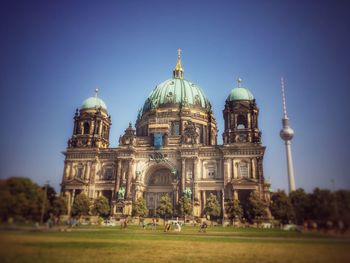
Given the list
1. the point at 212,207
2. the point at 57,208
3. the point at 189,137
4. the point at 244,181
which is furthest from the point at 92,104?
the point at 57,208

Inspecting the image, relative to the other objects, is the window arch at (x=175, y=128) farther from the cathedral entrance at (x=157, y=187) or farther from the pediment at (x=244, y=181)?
the pediment at (x=244, y=181)

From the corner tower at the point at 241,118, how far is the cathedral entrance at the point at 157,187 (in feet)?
57.7

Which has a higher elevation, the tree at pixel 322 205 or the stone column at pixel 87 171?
the stone column at pixel 87 171

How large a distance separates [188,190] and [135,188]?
44.3 ft

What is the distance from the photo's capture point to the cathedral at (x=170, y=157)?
2756 inches

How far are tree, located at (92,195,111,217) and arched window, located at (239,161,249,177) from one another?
31.7 m

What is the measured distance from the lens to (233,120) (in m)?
76.7

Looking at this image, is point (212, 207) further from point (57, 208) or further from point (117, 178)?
point (57, 208)

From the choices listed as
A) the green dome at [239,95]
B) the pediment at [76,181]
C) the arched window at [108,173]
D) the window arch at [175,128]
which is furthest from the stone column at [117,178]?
the green dome at [239,95]

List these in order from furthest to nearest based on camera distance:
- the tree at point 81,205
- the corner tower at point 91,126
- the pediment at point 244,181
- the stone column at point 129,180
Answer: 1. the corner tower at point 91,126
2. the stone column at point 129,180
3. the pediment at point 244,181
4. the tree at point 81,205

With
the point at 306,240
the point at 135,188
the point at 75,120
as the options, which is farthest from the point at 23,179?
the point at 75,120

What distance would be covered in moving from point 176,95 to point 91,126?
26604 millimetres

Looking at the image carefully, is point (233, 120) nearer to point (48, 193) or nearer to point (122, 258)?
point (122, 258)

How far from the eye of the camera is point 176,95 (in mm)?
91188
